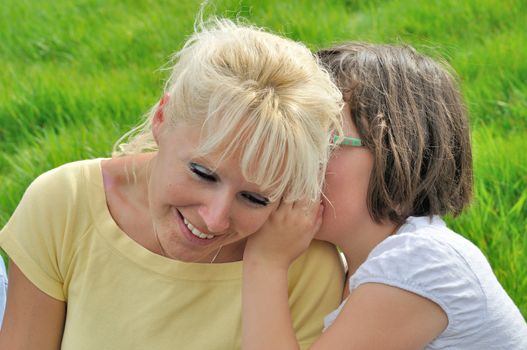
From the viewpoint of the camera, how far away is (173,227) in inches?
96.7

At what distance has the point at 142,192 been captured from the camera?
8.83 ft

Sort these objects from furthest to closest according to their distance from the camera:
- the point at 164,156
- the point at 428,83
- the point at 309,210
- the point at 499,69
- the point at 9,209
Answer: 1. the point at 499,69
2. the point at 9,209
3. the point at 428,83
4. the point at 309,210
5. the point at 164,156

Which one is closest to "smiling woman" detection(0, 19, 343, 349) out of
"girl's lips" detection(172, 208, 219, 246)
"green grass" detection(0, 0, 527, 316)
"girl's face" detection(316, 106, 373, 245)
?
"girl's lips" detection(172, 208, 219, 246)

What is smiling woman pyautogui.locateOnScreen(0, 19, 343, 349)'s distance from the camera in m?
2.33

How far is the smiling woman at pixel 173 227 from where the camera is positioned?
2334mm

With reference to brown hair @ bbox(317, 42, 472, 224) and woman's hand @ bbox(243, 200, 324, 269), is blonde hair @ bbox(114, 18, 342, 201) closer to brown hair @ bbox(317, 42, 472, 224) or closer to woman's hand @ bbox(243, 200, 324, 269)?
woman's hand @ bbox(243, 200, 324, 269)

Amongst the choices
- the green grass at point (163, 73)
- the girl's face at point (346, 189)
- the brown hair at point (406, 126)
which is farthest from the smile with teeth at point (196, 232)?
the green grass at point (163, 73)

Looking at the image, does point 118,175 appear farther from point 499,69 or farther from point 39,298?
point 499,69

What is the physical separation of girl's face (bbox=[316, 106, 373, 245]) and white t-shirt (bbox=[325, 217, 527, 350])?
0.12 m

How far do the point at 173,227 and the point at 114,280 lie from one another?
305 millimetres

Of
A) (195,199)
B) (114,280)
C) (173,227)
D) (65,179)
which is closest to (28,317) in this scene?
(114,280)

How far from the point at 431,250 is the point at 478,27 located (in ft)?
8.13

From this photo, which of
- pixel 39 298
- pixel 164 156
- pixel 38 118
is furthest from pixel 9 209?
pixel 164 156

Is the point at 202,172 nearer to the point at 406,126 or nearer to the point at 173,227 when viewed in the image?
the point at 173,227
